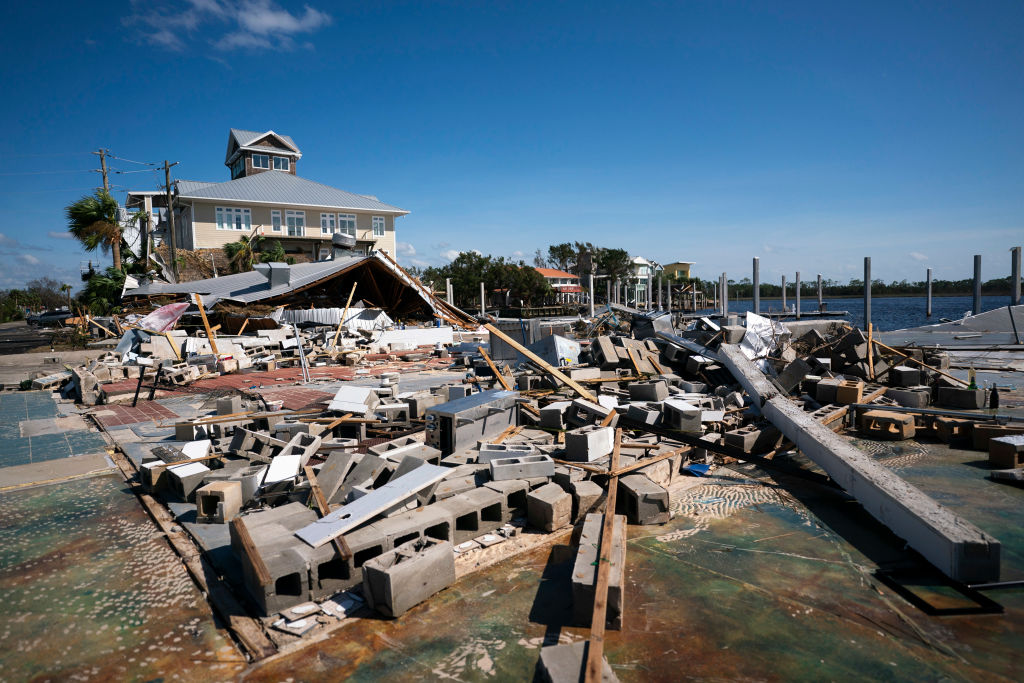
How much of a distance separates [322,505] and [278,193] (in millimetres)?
39922

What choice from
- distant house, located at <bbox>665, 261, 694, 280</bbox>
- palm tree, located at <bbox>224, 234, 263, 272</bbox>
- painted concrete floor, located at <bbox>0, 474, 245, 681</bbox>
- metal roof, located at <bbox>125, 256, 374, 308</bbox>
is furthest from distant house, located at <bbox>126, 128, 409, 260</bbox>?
distant house, located at <bbox>665, 261, 694, 280</bbox>

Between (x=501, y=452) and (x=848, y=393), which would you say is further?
(x=848, y=393)

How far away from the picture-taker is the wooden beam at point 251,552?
363 centimetres

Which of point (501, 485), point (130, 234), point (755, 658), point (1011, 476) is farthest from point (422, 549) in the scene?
point (130, 234)

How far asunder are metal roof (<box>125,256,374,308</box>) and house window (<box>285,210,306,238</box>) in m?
12.5

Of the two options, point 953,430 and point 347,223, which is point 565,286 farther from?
point 953,430

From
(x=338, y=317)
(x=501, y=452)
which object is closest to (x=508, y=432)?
(x=501, y=452)

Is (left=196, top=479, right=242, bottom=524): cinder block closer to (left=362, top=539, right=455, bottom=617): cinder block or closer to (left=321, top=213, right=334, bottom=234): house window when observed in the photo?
(left=362, top=539, right=455, bottom=617): cinder block

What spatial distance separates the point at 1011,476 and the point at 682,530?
408 centimetres

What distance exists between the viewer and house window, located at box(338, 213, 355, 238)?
40.9m

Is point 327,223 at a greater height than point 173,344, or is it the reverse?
point 327,223

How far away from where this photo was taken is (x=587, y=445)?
20.0ft

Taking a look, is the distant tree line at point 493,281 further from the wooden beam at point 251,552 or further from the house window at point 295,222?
the wooden beam at point 251,552

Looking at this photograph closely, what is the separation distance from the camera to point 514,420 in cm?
774
